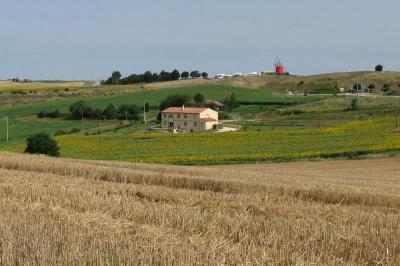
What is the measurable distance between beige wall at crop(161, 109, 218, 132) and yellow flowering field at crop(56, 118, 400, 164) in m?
16.0

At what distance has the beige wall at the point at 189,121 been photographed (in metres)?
89.6

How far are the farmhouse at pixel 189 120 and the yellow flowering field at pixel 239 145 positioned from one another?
633 inches

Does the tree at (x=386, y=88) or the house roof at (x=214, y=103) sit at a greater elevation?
the tree at (x=386, y=88)

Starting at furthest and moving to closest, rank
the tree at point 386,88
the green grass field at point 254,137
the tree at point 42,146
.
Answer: the tree at point 386,88 → the tree at point 42,146 → the green grass field at point 254,137

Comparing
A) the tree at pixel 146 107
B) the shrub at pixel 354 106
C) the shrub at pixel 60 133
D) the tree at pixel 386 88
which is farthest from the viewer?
the tree at pixel 386 88

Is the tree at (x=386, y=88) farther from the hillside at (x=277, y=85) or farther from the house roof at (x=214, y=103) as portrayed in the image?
the house roof at (x=214, y=103)

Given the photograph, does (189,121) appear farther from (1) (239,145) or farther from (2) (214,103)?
(1) (239,145)

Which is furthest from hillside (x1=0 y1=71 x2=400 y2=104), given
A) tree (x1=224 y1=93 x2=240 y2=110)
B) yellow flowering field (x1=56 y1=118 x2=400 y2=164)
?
yellow flowering field (x1=56 y1=118 x2=400 y2=164)

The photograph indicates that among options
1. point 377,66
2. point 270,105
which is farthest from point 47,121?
point 377,66

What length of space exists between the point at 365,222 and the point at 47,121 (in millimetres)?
97130

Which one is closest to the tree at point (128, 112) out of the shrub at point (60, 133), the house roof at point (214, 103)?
the house roof at point (214, 103)

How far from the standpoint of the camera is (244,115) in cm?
10538

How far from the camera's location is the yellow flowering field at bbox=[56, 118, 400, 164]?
5316 cm

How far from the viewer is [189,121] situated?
9238 centimetres
